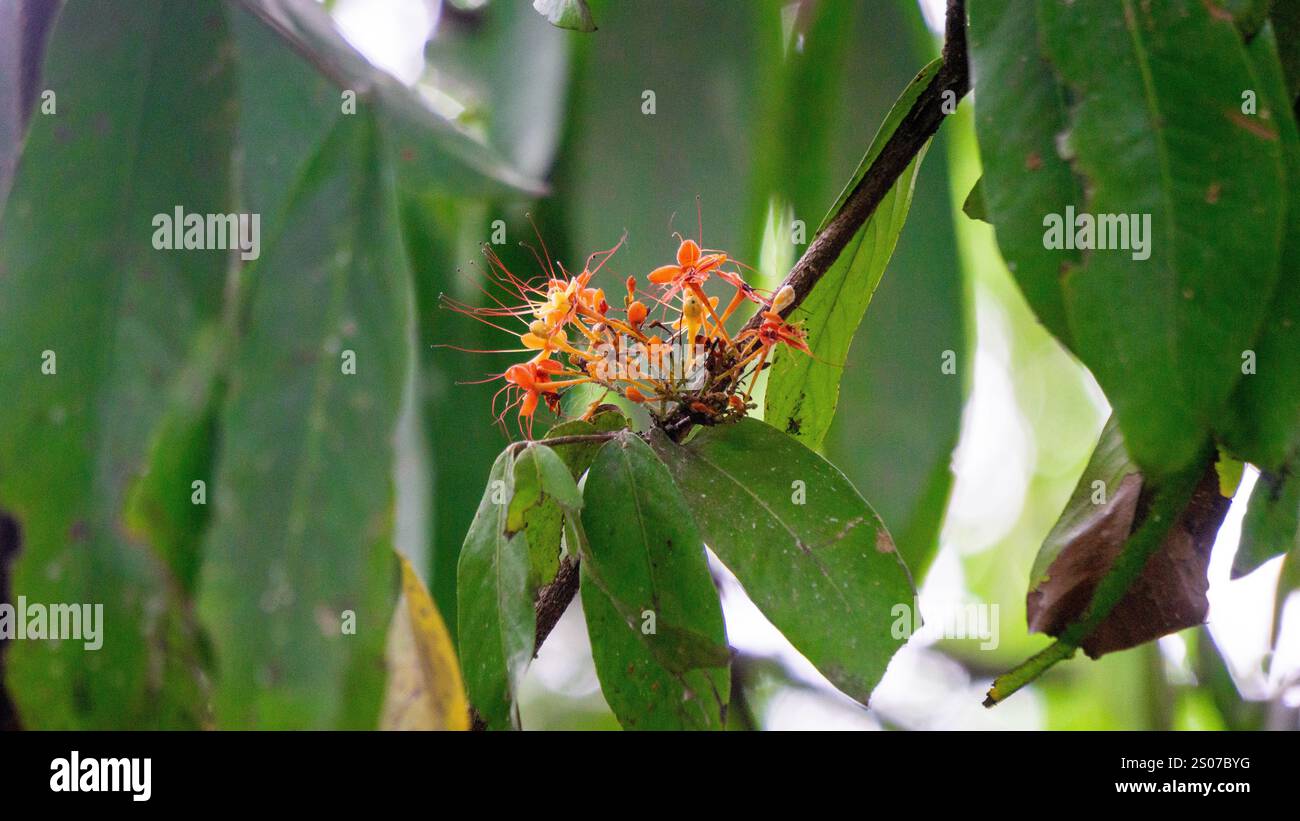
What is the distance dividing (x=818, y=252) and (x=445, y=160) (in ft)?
1.01

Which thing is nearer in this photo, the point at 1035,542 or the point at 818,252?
the point at 818,252

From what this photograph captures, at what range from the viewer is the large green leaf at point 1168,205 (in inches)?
23.6

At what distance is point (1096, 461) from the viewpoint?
0.87 m

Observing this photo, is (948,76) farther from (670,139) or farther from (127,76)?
(670,139)

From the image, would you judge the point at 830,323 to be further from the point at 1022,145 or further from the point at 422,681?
the point at 422,681

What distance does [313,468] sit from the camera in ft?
1.65

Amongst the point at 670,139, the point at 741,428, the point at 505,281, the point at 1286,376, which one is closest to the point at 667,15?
the point at 670,139

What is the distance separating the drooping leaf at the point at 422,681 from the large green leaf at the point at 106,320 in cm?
11

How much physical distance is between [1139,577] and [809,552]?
250 mm

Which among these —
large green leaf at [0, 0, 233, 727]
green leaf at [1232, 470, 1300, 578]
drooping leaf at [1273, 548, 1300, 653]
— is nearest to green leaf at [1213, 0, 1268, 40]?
green leaf at [1232, 470, 1300, 578]

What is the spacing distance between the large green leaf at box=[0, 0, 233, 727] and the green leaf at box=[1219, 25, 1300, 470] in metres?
0.63

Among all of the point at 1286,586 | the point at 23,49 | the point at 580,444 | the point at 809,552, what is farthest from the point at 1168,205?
the point at 1286,586

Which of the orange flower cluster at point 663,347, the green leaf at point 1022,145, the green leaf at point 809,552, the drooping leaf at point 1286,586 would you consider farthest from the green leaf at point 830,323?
the drooping leaf at point 1286,586

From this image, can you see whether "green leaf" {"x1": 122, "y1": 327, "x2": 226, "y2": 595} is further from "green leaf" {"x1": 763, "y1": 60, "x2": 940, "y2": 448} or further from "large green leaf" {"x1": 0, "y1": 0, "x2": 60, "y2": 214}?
"green leaf" {"x1": 763, "y1": 60, "x2": 940, "y2": 448}
